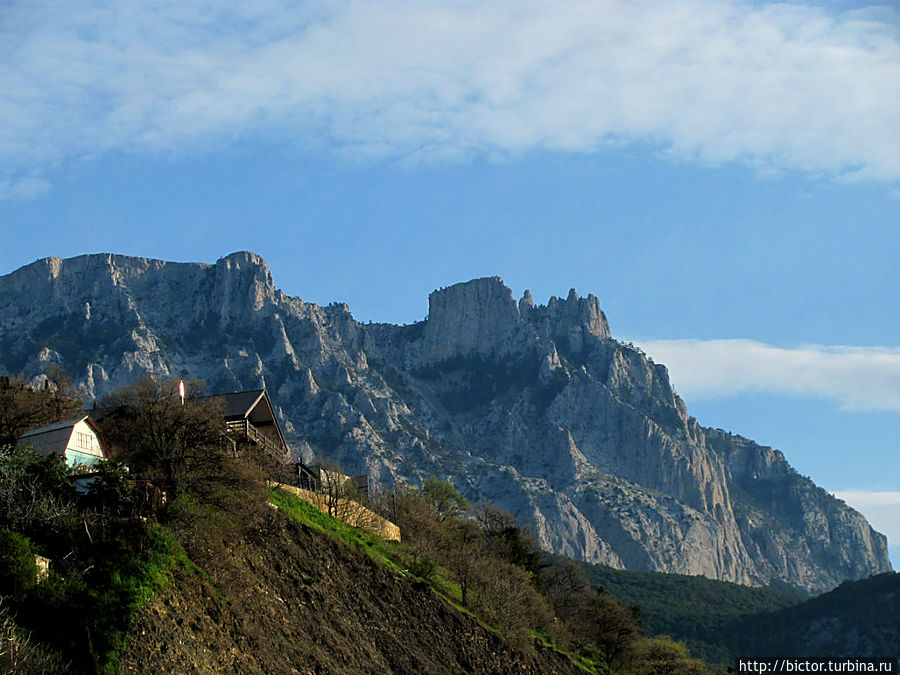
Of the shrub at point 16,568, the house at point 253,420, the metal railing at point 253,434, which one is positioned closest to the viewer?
the shrub at point 16,568

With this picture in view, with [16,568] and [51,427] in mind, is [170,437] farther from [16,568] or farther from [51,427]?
[16,568]

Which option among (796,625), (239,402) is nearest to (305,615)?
(239,402)

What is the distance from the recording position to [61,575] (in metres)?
36.4

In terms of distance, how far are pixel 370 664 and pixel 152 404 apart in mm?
14046

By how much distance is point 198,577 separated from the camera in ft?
131

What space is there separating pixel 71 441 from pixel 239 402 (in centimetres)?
1410

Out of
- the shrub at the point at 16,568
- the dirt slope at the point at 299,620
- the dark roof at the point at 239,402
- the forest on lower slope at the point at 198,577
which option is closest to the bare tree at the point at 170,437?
the forest on lower slope at the point at 198,577

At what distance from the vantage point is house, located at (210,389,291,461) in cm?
5575

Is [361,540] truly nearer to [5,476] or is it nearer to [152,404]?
[152,404]

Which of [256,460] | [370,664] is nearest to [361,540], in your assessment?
[256,460]

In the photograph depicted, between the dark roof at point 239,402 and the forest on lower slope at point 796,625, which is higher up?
the dark roof at point 239,402

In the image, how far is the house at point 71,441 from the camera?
4634 cm

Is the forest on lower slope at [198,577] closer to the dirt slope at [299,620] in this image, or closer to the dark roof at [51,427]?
the dirt slope at [299,620]

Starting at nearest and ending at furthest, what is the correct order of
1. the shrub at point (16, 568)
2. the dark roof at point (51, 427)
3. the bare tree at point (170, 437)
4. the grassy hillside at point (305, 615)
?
the shrub at point (16, 568) → the grassy hillside at point (305, 615) → the bare tree at point (170, 437) → the dark roof at point (51, 427)
